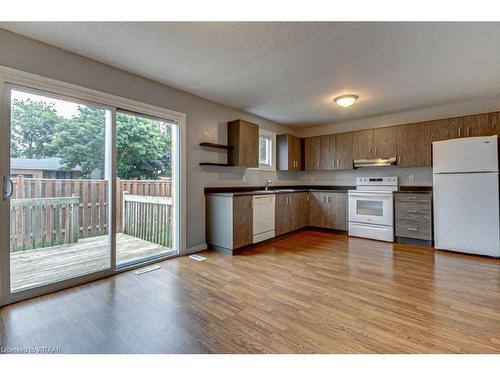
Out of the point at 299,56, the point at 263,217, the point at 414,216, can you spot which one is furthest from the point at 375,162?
the point at 299,56

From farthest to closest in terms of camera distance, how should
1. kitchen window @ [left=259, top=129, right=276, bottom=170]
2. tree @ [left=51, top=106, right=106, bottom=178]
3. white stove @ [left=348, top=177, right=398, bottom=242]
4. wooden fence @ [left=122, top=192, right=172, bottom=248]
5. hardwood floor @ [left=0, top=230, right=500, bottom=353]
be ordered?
kitchen window @ [left=259, top=129, right=276, bottom=170]
white stove @ [left=348, top=177, right=398, bottom=242]
wooden fence @ [left=122, top=192, right=172, bottom=248]
tree @ [left=51, top=106, right=106, bottom=178]
hardwood floor @ [left=0, top=230, right=500, bottom=353]

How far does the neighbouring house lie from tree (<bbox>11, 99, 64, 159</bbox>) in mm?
56

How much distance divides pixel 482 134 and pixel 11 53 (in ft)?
20.1

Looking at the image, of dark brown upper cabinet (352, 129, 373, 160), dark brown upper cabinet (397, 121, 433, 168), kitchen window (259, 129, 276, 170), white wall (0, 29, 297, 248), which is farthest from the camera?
kitchen window (259, 129, 276, 170)

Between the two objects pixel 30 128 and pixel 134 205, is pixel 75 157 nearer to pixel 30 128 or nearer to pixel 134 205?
pixel 30 128

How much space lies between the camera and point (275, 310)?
1.97 meters

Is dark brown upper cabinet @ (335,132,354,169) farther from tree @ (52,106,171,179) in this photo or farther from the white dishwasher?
tree @ (52,106,171,179)

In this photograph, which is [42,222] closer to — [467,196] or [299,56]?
[299,56]

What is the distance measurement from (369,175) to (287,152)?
1.84 m

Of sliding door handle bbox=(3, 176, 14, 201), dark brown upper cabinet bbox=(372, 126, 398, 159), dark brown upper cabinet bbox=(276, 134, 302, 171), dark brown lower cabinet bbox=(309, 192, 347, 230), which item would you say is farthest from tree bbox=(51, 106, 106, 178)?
dark brown upper cabinet bbox=(372, 126, 398, 159)

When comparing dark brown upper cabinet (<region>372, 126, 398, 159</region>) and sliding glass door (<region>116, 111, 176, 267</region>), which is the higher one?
dark brown upper cabinet (<region>372, 126, 398, 159</region>)

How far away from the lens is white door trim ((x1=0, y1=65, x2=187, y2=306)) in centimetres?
204

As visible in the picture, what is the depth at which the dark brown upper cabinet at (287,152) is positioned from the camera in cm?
527

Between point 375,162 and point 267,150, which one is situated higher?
point 267,150
